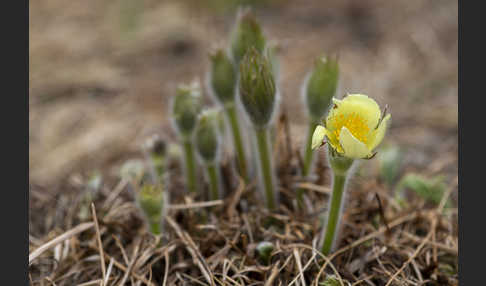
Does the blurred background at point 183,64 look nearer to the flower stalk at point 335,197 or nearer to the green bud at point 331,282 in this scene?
the flower stalk at point 335,197

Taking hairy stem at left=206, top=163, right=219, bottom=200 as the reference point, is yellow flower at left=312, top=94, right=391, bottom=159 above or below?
above

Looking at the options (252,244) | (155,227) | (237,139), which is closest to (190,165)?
(237,139)

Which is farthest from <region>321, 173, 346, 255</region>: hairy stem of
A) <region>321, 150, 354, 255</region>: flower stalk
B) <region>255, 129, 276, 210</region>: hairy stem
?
<region>255, 129, 276, 210</region>: hairy stem

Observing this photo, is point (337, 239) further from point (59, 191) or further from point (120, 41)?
point (120, 41)

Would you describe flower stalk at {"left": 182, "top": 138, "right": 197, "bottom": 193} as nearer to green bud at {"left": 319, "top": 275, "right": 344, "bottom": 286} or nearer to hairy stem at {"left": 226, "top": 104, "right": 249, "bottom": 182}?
hairy stem at {"left": 226, "top": 104, "right": 249, "bottom": 182}

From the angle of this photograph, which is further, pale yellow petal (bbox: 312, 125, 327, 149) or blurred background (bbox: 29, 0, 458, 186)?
blurred background (bbox: 29, 0, 458, 186)

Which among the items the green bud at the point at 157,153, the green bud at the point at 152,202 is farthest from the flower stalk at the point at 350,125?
the green bud at the point at 157,153

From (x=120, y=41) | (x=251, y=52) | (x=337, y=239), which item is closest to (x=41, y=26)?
(x=120, y=41)
